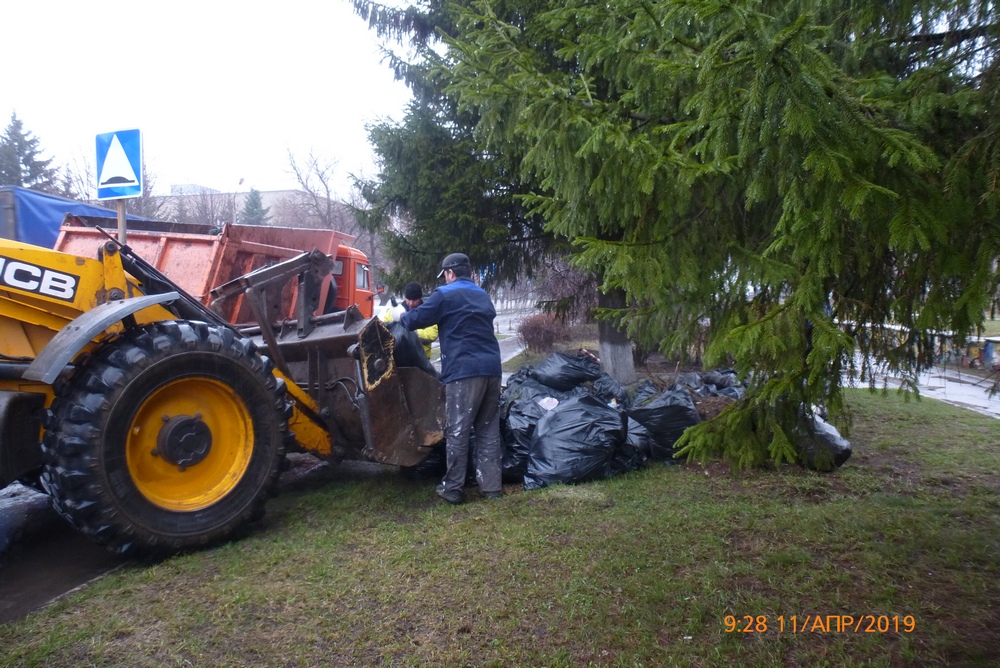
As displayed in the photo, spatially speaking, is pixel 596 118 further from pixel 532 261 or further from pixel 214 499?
pixel 532 261

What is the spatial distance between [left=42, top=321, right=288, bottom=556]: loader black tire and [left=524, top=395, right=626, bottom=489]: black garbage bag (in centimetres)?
186

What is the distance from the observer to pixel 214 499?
4.00 metres

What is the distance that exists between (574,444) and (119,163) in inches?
157

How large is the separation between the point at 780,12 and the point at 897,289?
170 cm

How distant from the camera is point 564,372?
641 cm

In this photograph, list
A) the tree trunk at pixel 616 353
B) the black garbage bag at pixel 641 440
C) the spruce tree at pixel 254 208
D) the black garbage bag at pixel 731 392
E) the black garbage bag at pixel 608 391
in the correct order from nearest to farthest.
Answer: the black garbage bag at pixel 641 440 < the black garbage bag at pixel 608 391 < the black garbage bag at pixel 731 392 < the tree trunk at pixel 616 353 < the spruce tree at pixel 254 208

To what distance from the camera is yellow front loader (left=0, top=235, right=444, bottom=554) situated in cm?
352

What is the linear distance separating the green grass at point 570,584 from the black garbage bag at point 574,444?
21cm

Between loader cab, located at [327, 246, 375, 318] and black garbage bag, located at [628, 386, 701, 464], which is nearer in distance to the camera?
black garbage bag, located at [628, 386, 701, 464]

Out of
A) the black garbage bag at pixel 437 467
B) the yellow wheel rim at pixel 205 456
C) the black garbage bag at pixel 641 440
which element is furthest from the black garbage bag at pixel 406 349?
the black garbage bag at pixel 641 440

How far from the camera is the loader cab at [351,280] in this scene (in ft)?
30.2

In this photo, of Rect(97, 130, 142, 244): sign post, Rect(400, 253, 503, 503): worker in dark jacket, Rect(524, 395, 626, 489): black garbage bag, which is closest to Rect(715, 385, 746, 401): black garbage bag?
Rect(524, 395, 626, 489): black garbage bag

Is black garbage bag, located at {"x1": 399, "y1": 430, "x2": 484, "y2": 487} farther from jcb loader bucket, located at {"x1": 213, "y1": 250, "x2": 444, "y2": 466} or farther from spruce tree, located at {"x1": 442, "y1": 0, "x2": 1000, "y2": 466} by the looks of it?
spruce tree, located at {"x1": 442, "y1": 0, "x2": 1000, "y2": 466}
